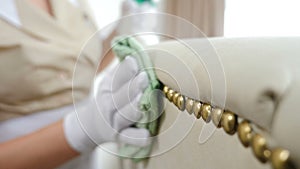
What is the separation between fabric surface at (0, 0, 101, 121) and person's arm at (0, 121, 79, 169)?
0.07 meters

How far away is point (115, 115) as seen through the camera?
42 cm

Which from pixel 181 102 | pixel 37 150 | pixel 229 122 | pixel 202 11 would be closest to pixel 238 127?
pixel 229 122

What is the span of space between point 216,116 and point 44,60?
0.50m

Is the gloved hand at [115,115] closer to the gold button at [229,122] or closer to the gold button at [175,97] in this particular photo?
the gold button at [175,97]

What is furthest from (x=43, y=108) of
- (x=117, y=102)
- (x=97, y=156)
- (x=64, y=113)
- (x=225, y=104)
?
(x=225, y=104)

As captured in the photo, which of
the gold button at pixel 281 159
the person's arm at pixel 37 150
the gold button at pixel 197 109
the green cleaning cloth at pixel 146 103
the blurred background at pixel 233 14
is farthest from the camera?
the blurred background at pixel 233 14

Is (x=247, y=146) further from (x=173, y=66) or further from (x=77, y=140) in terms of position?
(x=77, y=140)

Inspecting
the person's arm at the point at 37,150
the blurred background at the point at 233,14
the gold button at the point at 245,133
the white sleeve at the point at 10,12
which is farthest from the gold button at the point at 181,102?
the blurred background at the point at 233,14

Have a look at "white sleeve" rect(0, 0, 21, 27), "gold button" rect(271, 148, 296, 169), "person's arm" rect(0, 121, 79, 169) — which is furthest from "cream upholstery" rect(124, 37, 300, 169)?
"white sleeve" rect(0, 0, 21, 27)

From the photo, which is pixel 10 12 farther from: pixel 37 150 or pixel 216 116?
pixel 216 116

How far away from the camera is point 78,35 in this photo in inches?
31.1

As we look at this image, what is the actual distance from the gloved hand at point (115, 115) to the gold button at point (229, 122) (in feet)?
0.55

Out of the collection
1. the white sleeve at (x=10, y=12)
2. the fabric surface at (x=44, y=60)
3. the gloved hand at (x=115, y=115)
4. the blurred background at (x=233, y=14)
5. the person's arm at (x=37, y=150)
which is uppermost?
the blurred background at (x=233, y=14)

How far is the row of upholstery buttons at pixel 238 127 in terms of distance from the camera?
149 mm
